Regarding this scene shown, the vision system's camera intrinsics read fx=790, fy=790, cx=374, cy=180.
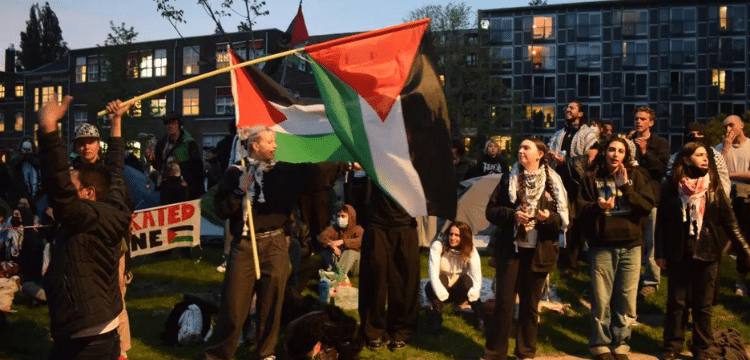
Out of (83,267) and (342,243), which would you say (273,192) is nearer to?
(83,267)

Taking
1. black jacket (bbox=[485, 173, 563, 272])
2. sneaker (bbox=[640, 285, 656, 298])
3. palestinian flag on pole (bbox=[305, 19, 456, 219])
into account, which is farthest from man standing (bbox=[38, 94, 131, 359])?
sneaker (bbox=[640, 285, 656, 298])

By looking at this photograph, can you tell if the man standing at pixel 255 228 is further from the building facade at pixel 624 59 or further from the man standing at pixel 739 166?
the building facade at pixel 624 59

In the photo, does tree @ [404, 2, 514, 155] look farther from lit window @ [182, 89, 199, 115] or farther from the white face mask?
the white face mask

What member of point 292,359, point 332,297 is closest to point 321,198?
point 332,297

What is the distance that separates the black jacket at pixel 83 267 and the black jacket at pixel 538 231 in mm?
3811

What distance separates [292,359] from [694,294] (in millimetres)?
4091

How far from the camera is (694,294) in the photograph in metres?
8.00

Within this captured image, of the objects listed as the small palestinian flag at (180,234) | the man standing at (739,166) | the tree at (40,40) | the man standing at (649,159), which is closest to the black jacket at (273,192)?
the small palestinian flag at (180,234)

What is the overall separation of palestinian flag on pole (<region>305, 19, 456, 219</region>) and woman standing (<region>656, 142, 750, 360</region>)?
2797 millimetres

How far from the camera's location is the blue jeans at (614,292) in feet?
25.7

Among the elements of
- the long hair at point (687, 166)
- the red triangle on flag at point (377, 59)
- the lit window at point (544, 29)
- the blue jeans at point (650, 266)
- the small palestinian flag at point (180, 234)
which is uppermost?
the lit window at point (544, 29)

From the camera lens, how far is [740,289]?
10.5 m

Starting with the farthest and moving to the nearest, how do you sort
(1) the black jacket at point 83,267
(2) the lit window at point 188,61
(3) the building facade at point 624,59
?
(3) the building facade at point 624,59 → (2) the lit window at point 188,61 → (1) the black jacket at point 83,267

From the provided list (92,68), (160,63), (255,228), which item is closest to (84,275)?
(255,228)
